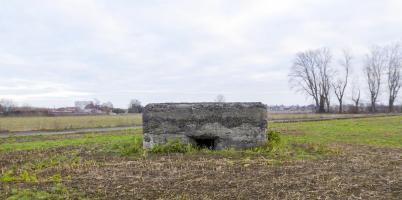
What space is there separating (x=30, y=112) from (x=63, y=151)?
6227cm

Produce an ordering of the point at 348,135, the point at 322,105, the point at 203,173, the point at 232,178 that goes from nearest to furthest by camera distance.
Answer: the point at 232,178 → the point at 203,173 → the point at 348,135 → the point at 322,105

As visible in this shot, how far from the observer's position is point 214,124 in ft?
44.9

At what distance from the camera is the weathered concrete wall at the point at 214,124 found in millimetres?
13641

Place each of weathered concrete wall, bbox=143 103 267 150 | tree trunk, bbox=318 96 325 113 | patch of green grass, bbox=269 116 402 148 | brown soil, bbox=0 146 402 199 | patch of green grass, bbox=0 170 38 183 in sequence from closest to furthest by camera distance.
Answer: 1. brown soil, bbox=0 146 402 199
2. patch of green grass, bbox=0 170 38 183
3. weathered concrete wall, bbox=143 103 267 150
4. patch of green grass, bbox=269 116 402 148
5. tree trunk, bbox=318 96 325 113

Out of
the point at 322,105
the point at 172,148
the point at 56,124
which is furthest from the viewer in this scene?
the point at 322,105

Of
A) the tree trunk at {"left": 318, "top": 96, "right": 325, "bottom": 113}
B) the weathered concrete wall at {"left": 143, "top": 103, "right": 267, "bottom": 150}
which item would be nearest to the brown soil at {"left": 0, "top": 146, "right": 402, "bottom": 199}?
the weathered concrete wall at {"left": 143, "top": 103, "right": 267, "bottom": 150}

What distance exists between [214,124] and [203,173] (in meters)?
4.40

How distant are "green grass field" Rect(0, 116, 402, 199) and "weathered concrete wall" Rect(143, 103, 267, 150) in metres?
0.52

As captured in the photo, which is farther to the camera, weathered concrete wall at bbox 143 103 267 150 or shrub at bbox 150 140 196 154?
weathered concrete wall at bbox 143 103 267 150

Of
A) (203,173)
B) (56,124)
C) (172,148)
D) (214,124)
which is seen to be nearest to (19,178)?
(203,173)

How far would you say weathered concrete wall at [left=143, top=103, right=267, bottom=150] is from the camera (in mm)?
13641

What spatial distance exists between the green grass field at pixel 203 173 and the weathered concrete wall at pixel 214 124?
0.52 m

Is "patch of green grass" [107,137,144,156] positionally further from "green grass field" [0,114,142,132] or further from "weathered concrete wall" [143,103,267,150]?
"green grass field" [0,114,142,132]

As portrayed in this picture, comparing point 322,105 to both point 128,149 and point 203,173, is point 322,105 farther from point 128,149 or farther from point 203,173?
point 203,173
